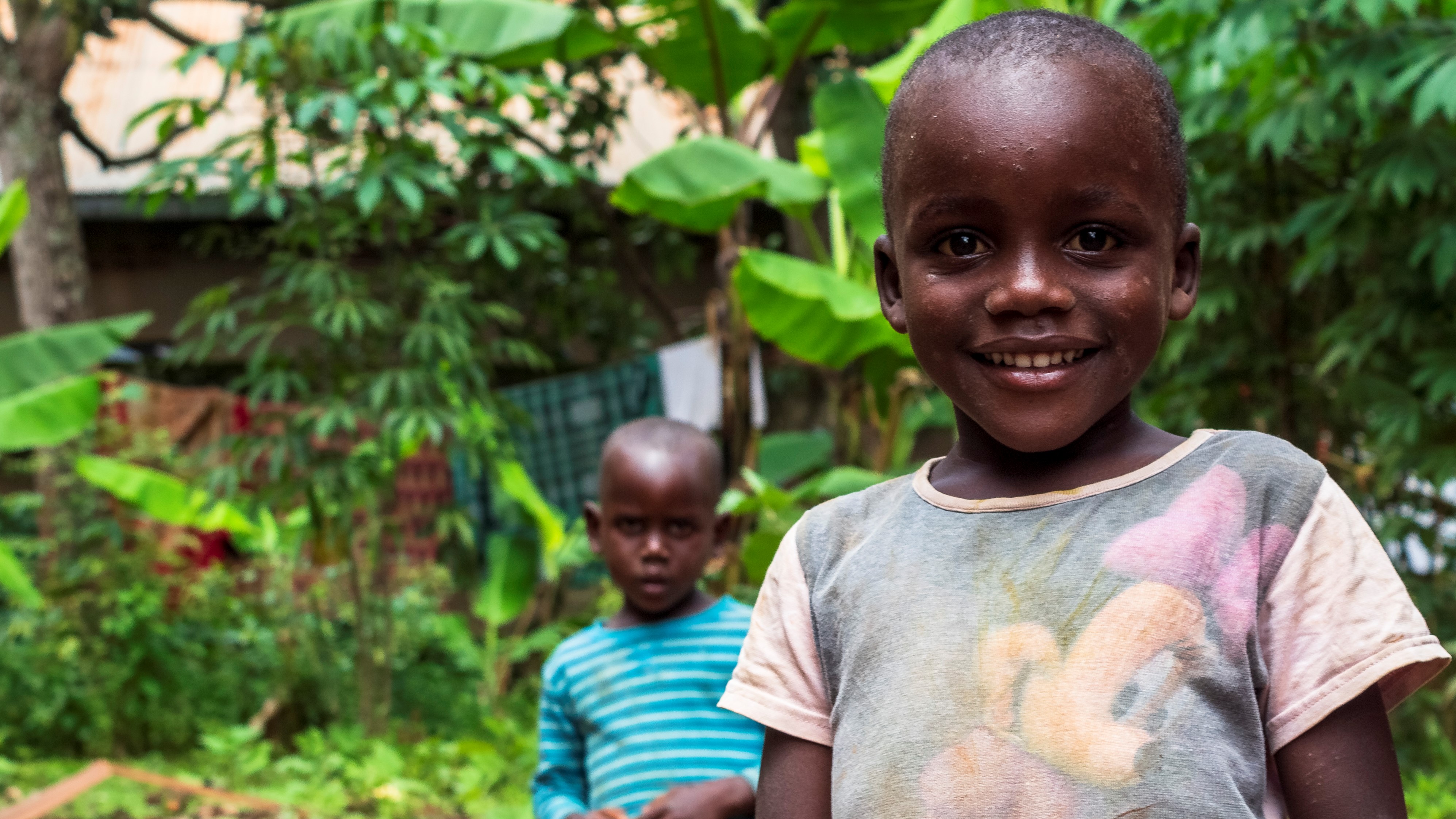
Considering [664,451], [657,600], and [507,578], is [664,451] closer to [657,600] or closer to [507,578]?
[657,600]

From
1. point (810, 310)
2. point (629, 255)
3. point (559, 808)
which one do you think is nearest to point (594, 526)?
point (559, 808)

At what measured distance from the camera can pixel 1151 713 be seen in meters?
0.90

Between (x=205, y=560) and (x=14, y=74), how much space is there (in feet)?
8.51

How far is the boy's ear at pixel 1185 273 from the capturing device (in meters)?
1.05

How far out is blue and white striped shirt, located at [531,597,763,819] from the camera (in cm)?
209

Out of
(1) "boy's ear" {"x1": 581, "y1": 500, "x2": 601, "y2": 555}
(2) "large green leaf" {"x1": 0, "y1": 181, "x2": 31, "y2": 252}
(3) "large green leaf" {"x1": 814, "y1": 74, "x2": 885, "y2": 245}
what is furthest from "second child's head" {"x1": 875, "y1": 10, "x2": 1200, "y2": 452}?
(2) "large green leaf" {"x1": 0, "y1": 181, "x2": 31, "y2": 252}

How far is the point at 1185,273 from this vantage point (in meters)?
1.07

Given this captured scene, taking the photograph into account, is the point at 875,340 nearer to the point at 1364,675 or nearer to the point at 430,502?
the point at 1364,675

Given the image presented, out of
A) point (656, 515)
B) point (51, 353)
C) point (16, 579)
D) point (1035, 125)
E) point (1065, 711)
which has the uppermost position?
point (1035, 125)

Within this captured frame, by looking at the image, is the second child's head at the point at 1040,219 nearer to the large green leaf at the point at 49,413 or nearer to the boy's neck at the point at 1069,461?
the boy's neck at the point at 1069,461

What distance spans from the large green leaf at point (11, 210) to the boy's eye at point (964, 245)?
529cm

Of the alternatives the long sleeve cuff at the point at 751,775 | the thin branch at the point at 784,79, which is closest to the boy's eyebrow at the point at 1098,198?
the long sleeve cuff at the point at 751,775

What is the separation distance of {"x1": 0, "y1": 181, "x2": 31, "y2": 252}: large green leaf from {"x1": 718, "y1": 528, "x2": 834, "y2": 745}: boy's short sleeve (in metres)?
5.19

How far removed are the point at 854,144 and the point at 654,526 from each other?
205 cm
